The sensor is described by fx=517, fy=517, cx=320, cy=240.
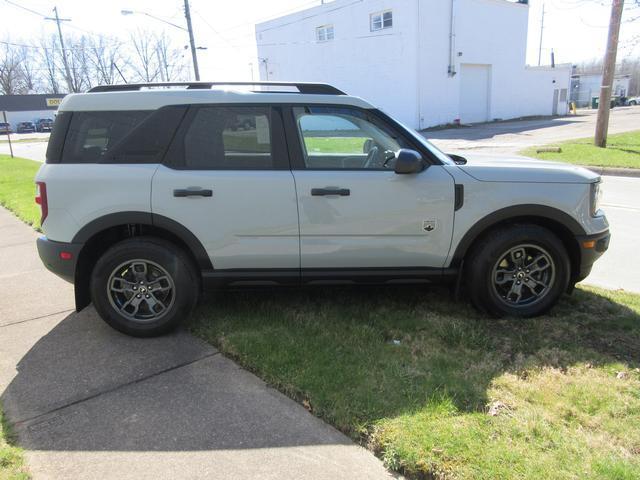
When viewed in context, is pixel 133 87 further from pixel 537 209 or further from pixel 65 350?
pixel 537 209

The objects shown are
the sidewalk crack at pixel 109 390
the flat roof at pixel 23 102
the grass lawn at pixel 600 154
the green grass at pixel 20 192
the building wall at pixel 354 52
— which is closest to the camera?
the sidewalk crack at pixel 109 390

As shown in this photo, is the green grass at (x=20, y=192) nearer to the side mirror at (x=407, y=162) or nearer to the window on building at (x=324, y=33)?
the side mirror at (x=407, y=162)

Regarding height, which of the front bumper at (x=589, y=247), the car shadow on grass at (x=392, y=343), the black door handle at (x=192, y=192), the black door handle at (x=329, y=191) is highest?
the black door handle at (x=192, y=192)

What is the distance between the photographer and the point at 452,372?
3.28 metres

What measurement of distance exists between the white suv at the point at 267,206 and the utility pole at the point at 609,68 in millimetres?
12788

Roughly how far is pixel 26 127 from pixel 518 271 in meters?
70.6

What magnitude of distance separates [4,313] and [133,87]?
240 centimetres

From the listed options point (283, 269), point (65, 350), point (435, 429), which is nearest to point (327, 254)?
point (283, 269)

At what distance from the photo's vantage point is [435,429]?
2.70 meters

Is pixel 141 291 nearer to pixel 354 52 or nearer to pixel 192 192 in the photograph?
pixel 192 192

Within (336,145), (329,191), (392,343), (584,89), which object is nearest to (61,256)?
(329,191)

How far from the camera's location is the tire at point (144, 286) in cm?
386

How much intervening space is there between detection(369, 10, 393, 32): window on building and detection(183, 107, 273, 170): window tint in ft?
A: 89.9

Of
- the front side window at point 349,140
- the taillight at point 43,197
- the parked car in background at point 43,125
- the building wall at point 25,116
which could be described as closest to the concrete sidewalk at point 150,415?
the taillight at point 43,197
